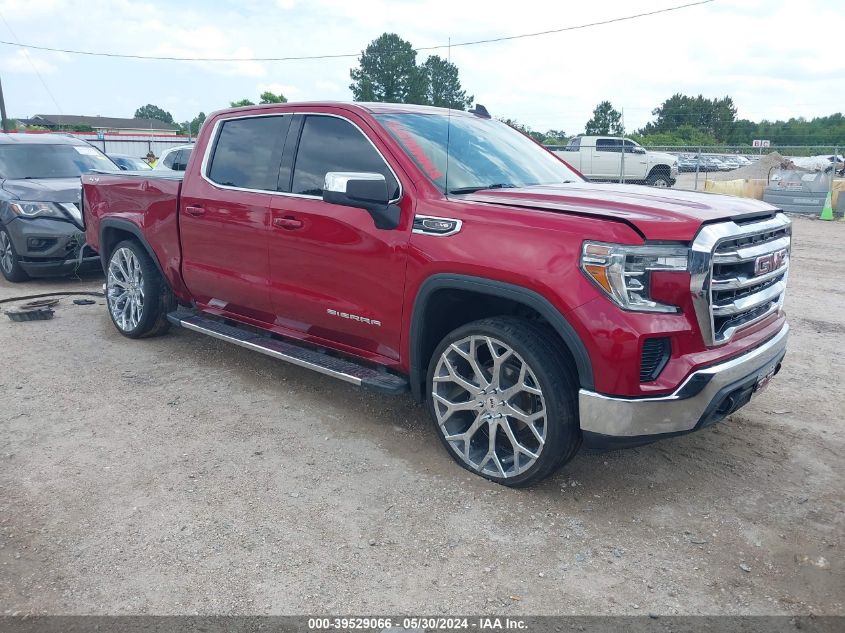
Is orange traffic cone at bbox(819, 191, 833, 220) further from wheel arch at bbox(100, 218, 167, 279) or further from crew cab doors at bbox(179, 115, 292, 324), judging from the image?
wheel arch at bbox(100, 218, 167, 279)

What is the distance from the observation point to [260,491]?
352 cm

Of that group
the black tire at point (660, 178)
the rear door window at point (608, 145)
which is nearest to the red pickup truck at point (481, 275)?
the rear door window at point (608, 145)

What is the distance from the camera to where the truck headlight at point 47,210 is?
8.07 m

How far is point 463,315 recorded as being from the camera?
12.7 ft

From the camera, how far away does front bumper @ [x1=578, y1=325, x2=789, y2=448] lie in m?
3.02

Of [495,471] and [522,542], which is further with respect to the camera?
[495,471]

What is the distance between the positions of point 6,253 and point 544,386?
7829mm

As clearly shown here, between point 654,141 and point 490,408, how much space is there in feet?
149

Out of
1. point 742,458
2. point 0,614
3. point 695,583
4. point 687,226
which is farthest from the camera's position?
point 742,458

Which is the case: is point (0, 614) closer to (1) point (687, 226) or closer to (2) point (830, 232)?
(1) point (687, 226)

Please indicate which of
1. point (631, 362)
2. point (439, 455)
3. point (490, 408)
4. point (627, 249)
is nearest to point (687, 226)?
point (627, 249)

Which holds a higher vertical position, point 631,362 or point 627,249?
point 627,249

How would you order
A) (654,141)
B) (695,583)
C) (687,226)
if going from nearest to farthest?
(695,583), (687,226), (654,141)

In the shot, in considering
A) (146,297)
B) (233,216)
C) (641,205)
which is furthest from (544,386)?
(146,297)
